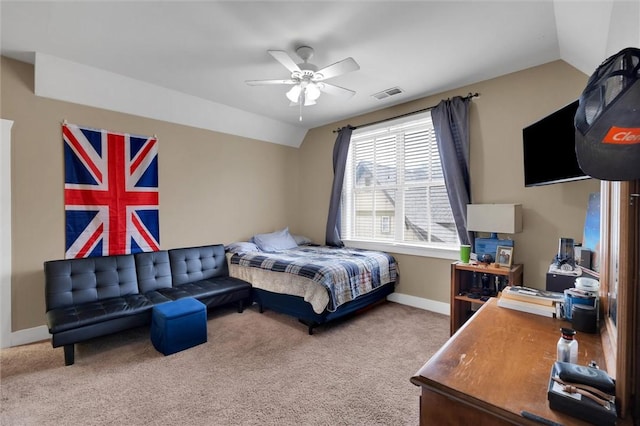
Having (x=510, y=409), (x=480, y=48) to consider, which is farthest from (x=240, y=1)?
(x=510, y=409)

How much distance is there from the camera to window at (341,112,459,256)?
3.68 m

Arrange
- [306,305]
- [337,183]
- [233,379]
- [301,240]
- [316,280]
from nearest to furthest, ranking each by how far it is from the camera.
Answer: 1. [233,379]
2. [316,280]
3. [306,305]
4. [337,183]
5. [301,240]

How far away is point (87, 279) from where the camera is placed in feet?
9.62

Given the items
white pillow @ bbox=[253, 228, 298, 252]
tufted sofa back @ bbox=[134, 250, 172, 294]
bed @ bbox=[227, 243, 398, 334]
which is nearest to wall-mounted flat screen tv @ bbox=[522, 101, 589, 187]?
bed @ bbox=[227, 243, 398, 334]

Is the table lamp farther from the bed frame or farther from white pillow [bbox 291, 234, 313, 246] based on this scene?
white pillow [bbox 291, 234, 313, 246]

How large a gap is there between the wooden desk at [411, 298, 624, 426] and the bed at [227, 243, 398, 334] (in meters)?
1.74

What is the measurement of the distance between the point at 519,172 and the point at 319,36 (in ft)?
7.96

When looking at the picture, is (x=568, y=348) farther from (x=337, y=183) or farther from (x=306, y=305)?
(x=337, y=183)

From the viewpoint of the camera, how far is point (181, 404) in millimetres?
1923

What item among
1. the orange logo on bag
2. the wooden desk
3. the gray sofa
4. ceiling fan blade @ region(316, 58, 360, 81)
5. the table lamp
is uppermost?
ceiling fan blade @ region(316, 58, 360, 81)

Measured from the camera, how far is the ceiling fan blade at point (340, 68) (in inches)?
92.0

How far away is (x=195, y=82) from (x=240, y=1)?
155 centimetres

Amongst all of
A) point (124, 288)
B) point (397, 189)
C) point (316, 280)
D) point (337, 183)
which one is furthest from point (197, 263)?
point (397, 189)

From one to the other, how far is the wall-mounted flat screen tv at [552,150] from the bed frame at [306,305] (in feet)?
6.72
